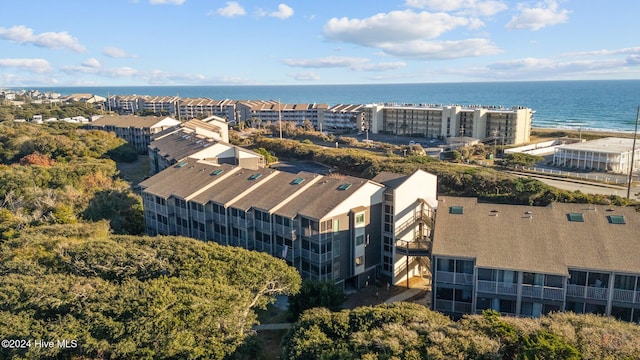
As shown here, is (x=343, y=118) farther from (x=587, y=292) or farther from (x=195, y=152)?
(x=587, y=292)

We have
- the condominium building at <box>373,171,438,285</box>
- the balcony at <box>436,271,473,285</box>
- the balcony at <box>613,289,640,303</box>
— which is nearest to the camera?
the balcony at <box>613,289,640,303</box>

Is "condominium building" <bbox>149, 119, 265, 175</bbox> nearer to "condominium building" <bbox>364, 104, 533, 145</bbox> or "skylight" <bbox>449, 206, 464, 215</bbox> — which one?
"skylight" <bbox>449, 206, 464, 215</bbox>

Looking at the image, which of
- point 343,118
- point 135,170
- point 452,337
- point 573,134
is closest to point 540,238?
point 452,337

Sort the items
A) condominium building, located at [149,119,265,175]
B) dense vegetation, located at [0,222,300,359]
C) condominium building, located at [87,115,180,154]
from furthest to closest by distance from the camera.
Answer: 1. condominium building, located at [87,115,180,154]
2. condominium building, located at [149,119,265,175]
3. dense vegetation, located at [0,222,300,359]

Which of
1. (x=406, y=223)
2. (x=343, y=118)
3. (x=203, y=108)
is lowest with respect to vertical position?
(x=406, y=223)

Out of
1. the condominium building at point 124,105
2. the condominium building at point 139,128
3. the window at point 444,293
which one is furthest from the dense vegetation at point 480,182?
the condominium building at point 124,105

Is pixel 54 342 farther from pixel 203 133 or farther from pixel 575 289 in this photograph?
pixel 203 133

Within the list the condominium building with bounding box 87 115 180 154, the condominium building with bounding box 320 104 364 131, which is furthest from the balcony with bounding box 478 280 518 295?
the condominium building with bounding box 320 104 364 131
